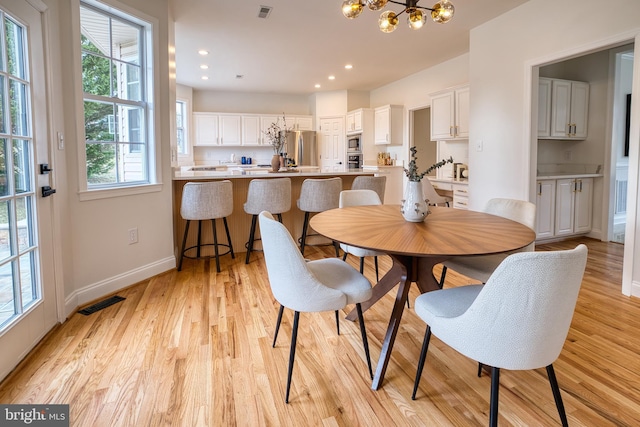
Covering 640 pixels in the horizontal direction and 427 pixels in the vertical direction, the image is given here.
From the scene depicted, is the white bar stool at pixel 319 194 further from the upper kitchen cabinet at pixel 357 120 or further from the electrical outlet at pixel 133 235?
the upper kitchen cabinet at pixel 357 120

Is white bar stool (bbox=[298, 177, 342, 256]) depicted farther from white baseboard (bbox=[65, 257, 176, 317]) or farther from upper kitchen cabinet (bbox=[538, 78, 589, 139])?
upper kitchen cabinet (bbox=[538, 78, 589, 139])

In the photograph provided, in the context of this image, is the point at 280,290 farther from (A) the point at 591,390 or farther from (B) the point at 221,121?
(B) the point at 221,121

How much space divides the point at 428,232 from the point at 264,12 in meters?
3.09

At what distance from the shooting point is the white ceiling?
3756mm

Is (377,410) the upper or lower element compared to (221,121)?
lower

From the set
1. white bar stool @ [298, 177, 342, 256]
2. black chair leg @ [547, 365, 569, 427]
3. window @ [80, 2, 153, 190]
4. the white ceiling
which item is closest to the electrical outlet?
window @ [80, 2, 153, 190]

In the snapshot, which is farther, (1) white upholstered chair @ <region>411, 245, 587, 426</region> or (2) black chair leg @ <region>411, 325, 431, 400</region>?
(2) black chair leg @ <region>411, 325, 431, 400</region>

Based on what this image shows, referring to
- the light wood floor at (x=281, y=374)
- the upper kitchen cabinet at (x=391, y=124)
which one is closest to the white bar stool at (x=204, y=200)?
the light wood floor at (x=281, y=374)

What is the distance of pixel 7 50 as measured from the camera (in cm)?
190

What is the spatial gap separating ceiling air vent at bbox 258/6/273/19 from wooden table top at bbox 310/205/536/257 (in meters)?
2.44

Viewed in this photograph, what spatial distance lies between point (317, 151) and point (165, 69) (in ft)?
17.3

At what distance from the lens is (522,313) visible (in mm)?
1180

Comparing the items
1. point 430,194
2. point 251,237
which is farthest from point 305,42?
point 251,237

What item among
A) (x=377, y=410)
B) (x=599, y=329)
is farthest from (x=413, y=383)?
(x=599, y=329)
